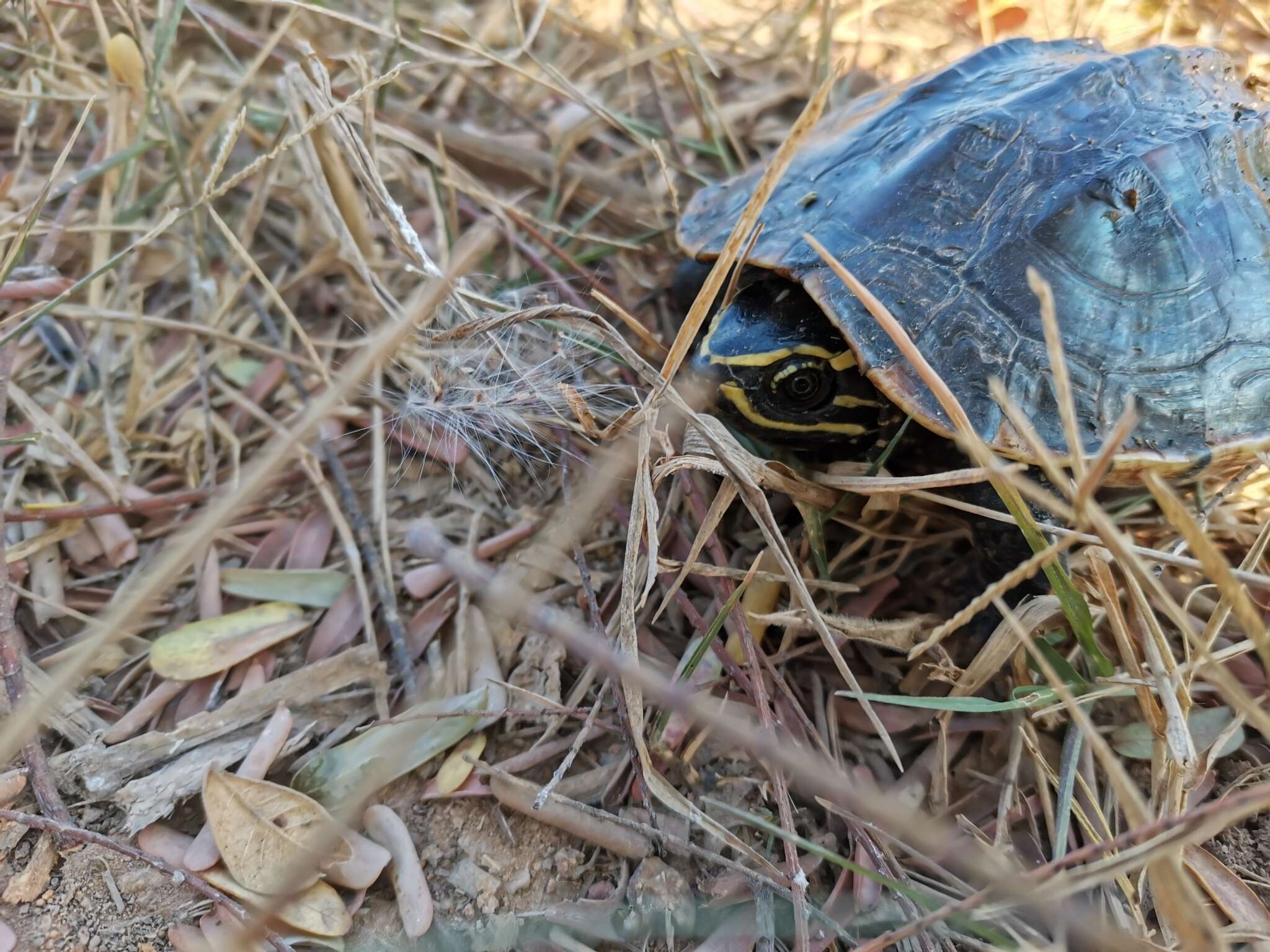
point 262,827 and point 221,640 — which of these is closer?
point 262,827

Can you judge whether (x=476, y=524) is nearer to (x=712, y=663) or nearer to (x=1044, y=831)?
(x=712, y=663)

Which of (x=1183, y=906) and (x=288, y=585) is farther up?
(x=1183, y=906)

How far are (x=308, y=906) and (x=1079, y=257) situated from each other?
1931mm

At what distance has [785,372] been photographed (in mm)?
1693

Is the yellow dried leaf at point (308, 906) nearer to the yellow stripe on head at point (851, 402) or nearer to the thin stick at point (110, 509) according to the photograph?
the thin stick at point (110, 509)

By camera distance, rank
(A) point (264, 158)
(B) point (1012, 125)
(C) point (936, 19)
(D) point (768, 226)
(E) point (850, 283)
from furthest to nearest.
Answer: (C) point (936, 19) < (D) point (768, 226) < (B) point (1012, 125) < (A) point (264, 158) < (E) point (850, 283)

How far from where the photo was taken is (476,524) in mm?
1838

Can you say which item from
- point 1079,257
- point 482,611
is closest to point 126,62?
point 482,611

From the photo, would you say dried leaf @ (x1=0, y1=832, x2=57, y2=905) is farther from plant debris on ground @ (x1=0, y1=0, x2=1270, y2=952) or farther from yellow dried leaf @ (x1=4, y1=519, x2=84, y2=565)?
yellow dried leaf @ (x1=4, y1=519, x2=84, y2=565)

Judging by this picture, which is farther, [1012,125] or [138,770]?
[1012,125]

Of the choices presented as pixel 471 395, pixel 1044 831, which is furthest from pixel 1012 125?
pixel 1044 831

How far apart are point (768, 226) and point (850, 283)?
67 centimetres

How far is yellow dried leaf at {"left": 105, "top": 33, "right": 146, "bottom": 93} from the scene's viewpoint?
1995mm

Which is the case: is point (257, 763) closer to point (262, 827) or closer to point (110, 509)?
point (262, 827)
